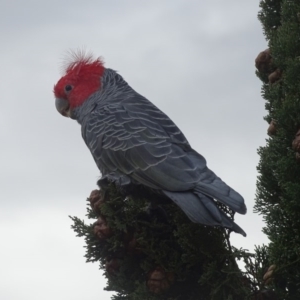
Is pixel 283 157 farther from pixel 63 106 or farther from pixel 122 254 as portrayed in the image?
pixel 63 106

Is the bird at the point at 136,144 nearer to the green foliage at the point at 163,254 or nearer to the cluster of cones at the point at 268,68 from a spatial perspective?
the green foliage at the point at 163,254

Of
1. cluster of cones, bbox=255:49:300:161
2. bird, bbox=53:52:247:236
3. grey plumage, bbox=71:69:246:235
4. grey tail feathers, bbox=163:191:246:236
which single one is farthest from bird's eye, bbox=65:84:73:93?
grey tail feathers, bbox=163:191:246:236

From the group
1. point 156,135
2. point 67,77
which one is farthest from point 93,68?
point 156,135

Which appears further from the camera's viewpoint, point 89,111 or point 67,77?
point 67,77

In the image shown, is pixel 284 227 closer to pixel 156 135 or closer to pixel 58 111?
pixel 156 135

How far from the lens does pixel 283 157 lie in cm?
273

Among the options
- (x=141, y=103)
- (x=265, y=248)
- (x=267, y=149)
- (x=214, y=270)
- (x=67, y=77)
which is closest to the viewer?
(x=214, y=270)

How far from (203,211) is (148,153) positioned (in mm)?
666

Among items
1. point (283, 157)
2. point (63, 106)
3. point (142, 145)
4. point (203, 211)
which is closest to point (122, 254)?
point (203, 211)

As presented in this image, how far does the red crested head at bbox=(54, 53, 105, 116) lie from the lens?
4.04 metres

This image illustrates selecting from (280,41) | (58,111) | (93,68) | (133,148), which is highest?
(93,68)

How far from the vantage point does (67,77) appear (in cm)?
416

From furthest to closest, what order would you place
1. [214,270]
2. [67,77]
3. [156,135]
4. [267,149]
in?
[67,77]
[156,135]
[267,149]
[214,270]

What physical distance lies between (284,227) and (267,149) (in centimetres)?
42
